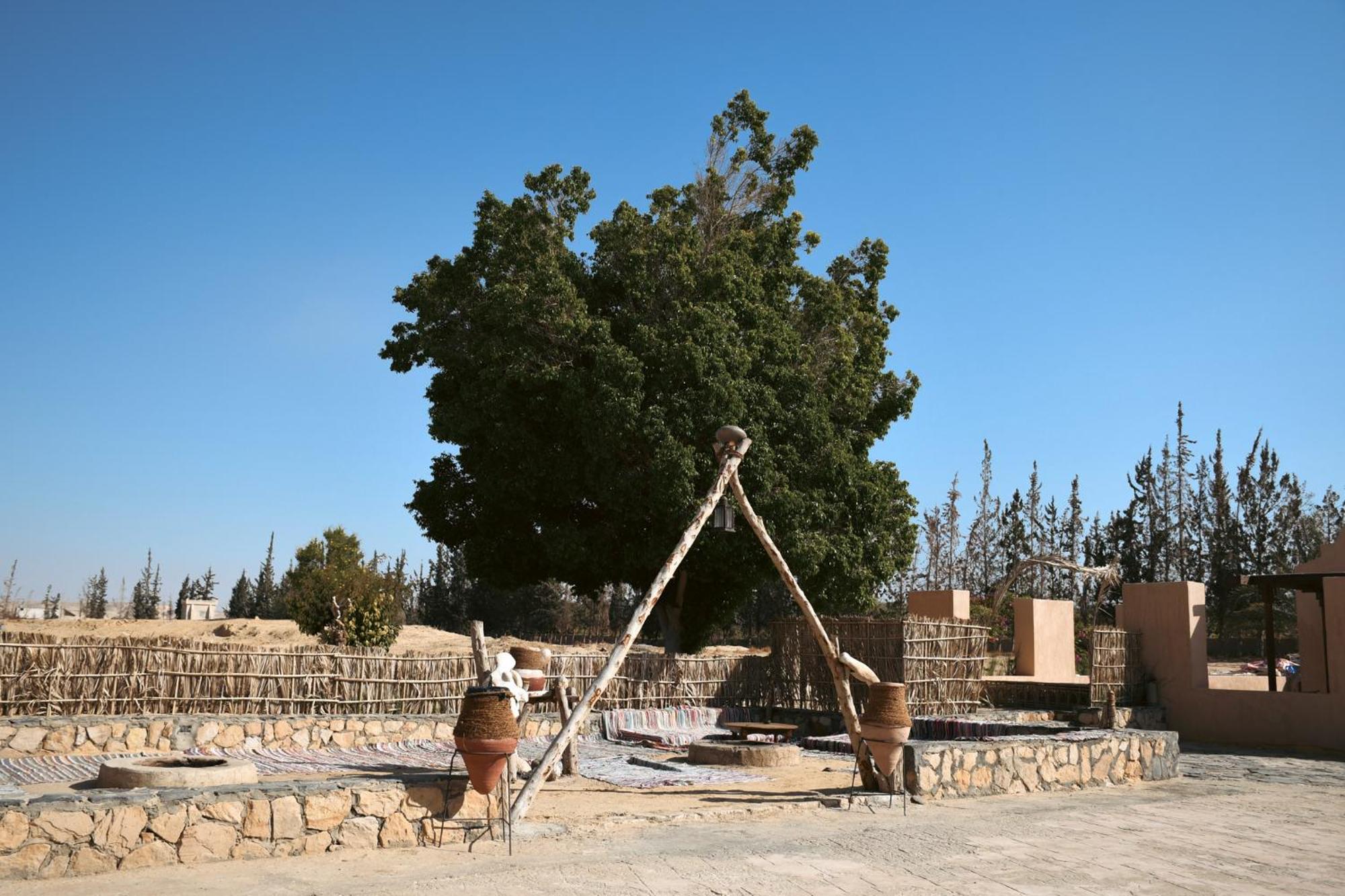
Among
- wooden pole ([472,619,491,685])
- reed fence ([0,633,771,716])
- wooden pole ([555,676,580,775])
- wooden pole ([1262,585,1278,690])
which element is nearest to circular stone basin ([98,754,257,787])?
wooden pole ([472,619,491,685])

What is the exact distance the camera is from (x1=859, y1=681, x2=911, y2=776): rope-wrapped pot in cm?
898

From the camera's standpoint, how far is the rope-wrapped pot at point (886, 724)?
8.98 meters

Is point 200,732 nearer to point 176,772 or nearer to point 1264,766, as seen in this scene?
point 176,772

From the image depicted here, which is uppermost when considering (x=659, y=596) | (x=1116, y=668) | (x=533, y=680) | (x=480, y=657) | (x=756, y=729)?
(x=659, y=596)

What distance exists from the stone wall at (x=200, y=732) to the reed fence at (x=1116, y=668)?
8821 millimetres

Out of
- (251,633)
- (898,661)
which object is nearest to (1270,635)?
(898,661)

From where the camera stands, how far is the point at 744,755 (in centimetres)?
1240

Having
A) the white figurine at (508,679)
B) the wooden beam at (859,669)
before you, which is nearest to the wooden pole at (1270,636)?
the wooden beam at (859,669)

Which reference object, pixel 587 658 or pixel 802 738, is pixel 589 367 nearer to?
pixel 587 658

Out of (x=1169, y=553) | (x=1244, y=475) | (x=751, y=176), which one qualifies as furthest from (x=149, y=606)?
(x=1244, y=475)

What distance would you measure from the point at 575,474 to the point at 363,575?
292 inches

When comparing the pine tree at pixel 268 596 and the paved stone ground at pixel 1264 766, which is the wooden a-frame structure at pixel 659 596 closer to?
the paved stone ground at pixel 1264 766

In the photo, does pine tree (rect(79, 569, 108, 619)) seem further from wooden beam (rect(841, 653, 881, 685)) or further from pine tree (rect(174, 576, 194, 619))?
wooden beam (rect(841, 653, 881, 685))

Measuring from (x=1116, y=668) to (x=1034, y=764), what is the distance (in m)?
7.20
